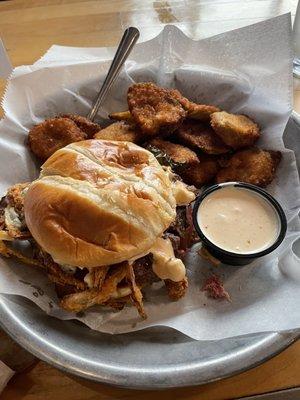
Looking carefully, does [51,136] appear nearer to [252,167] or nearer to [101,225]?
[101,225]

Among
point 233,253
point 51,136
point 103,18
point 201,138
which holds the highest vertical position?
point 103,18

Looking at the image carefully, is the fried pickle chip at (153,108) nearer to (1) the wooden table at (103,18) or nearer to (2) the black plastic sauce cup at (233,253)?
(2) the black plastic sauce cup at (233,253)

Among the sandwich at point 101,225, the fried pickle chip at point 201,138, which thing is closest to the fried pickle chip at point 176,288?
the sandwich at point 101,225

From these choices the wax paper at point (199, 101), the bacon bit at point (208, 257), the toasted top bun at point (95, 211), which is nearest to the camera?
the toasted top bun at point (95, 211)

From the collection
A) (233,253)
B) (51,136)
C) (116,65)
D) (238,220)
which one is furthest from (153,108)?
(233,253)

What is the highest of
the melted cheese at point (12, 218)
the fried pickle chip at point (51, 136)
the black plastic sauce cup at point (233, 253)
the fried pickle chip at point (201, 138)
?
the fried pickle chip at point (51, 136)
